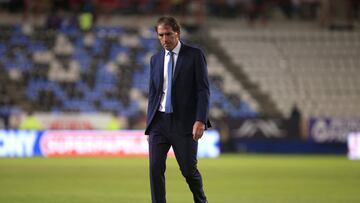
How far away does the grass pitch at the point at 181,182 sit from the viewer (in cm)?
1258

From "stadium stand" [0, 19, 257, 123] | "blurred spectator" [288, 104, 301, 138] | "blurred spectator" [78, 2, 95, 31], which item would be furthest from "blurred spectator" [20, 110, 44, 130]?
"blurred spectator" [288, 104, 301, 138]

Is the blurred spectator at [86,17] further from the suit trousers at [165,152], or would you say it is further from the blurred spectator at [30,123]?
the suit trousers at [165,152]

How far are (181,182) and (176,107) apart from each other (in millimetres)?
7473

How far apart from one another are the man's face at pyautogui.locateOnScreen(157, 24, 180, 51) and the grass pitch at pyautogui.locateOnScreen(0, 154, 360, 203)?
11.6 ft

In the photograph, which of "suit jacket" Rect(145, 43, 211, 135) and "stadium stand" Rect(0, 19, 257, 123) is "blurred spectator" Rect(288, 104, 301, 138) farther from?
"suit jacket" Rect(145, 43, 211, 135)

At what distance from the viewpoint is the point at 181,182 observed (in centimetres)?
1631

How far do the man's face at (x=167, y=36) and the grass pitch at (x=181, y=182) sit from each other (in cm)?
353

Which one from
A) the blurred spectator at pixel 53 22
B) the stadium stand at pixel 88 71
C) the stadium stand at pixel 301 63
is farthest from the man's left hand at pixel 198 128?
the blurred spectator at pixel 53 22

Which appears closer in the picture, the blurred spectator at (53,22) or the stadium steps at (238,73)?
the stadium steps at (238,73)

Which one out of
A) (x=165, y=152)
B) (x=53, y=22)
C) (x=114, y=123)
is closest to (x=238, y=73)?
(x=114, y=123)

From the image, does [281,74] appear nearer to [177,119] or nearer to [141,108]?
[141,108]

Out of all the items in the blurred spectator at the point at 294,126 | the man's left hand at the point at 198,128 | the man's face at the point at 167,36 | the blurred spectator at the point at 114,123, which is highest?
the man's face at the point at 167,36

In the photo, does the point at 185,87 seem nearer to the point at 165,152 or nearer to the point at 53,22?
the point at 165,152

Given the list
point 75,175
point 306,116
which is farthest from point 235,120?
point 75,175
